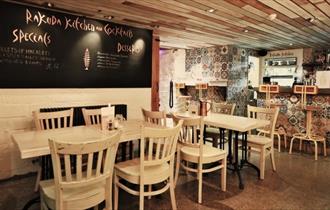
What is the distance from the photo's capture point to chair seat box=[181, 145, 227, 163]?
113 inches

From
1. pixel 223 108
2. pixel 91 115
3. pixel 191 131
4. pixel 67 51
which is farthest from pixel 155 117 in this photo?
pixel 67 51

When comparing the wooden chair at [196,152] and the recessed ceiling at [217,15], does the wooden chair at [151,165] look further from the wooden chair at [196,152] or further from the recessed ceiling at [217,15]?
the recessed ceiling at [217,15]

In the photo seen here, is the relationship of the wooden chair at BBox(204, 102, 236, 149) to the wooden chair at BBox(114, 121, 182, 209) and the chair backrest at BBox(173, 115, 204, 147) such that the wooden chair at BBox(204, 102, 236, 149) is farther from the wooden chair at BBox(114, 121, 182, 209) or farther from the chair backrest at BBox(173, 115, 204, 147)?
the wooden chair at BBox(114, 121, 182, 209)

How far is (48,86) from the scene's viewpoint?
3.71m

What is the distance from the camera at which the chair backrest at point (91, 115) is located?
313 centimetres

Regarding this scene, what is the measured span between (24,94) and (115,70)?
154cm

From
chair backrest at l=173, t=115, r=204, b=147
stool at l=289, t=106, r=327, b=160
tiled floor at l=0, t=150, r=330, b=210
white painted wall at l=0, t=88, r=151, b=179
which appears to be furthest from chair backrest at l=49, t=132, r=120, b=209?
stool at l=289, t=106, r=327, b=160

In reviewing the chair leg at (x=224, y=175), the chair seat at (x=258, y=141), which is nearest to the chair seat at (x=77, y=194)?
the chair leg at (x=224, y=175)

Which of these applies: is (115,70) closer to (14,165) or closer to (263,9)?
(14,165)

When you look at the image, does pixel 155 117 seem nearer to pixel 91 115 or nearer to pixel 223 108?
pixel 91 115

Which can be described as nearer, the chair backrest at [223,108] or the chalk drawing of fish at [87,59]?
the chalk drawing of fish at [87,59]

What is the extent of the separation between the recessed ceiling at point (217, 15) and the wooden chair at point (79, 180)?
84.1 inches

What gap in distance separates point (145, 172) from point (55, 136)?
3.11 ft

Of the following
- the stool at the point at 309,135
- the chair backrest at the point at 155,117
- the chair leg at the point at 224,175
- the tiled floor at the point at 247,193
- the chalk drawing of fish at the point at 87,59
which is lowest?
the tiled floor at the point at 247,193
